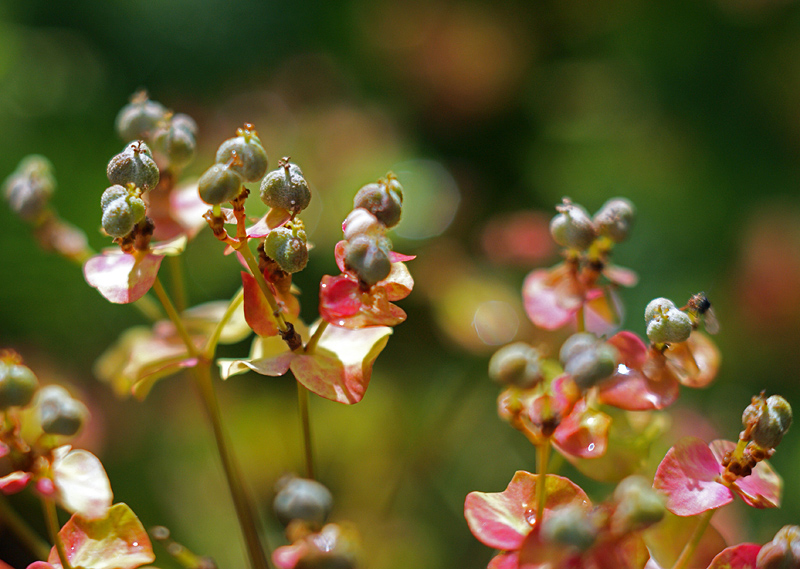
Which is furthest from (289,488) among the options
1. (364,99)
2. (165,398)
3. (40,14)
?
(40,14)

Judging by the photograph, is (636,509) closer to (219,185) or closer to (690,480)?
(690,480)

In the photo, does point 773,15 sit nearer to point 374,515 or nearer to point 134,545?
point 374,515

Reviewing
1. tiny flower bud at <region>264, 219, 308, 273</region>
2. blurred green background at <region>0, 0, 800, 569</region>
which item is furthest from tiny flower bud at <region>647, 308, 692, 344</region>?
blurred green background at <region>0, 0, 800, 569</region>

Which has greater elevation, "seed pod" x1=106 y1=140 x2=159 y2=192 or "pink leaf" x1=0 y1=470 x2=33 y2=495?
"seed pod" x1=106 y1=140 x2=159 y2=192

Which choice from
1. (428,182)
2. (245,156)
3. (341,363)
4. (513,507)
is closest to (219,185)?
(245,156)

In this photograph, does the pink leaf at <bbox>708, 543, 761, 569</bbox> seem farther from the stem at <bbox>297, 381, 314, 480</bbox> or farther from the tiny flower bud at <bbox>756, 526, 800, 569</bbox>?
the stem at <bbox>297, 381, 314, 480</bbox>

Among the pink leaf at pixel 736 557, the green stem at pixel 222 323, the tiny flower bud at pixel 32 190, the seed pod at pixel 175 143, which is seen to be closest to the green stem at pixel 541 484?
the pink leaf at pixel 736 557
